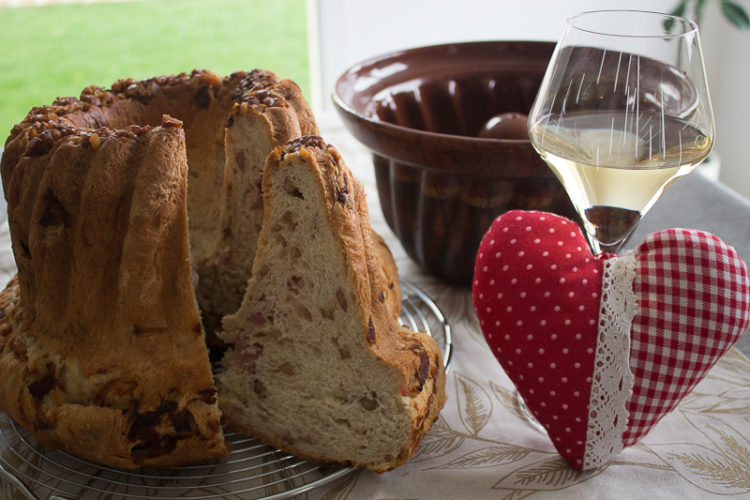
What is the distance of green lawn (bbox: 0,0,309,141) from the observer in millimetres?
3869

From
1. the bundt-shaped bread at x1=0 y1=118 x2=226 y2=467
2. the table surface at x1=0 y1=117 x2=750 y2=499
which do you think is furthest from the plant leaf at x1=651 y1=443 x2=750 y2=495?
the bundt-shaped bread at x1=0 y1=118 x2=226 y2=467

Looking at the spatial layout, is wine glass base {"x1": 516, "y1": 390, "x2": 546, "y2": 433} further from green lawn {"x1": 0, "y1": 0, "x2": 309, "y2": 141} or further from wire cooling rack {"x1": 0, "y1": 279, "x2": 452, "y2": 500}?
green lawn {"x1": 0, "y1": 0, "x2": 309, "y2": 141}

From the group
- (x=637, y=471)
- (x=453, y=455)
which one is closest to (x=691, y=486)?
(x=637, y=471)

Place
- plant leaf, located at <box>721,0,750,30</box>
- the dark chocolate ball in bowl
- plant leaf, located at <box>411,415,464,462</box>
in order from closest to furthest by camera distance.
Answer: plant leaf, located at <box>411,415,464,462</box>, the dark chocolate ball in bowl, plant leaf, located at <box>721,0,750,30</box>

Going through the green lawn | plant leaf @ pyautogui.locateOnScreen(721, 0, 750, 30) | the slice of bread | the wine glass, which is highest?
the wine glass

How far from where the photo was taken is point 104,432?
0.73 m

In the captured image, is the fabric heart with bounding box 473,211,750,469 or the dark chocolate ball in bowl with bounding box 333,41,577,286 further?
the dark chocolate ball in bowl with bounding box 333,41,577,286

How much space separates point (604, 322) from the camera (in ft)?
2.36

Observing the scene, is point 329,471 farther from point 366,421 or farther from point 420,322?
point 420,322

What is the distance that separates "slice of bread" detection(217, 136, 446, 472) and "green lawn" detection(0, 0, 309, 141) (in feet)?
10.6

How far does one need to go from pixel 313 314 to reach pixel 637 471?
39 cm

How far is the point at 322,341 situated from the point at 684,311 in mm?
376

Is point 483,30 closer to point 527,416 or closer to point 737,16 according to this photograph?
point 737,16

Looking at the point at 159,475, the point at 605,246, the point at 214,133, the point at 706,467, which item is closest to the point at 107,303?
the point at 159,475
